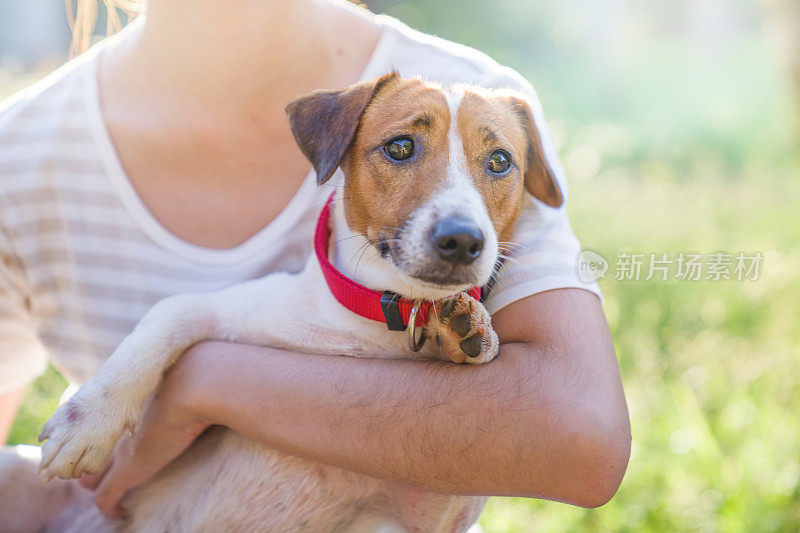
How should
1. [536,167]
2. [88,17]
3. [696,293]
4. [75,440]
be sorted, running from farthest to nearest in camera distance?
[696,293], [88,17], [536,167], [75,440]

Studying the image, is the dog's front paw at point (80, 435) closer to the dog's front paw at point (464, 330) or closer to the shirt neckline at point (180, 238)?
the shirt neckline at point (180, 238)

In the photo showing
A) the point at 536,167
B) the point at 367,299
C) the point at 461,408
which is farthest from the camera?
the point at 536,167

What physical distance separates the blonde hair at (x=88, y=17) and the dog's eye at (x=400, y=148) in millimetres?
1144

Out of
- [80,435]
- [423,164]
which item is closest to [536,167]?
[423,164]

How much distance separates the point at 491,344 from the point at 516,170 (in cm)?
51

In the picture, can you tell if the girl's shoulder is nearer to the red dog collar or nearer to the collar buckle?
the red dog collar

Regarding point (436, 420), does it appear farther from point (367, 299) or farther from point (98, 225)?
point (98, 225)

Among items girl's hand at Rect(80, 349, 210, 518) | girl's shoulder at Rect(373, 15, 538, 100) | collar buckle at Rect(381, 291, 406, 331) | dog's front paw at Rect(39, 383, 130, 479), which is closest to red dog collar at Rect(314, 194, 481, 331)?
collar buckle at Rect(381, 291, 406, 331)

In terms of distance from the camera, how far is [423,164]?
1.76 m

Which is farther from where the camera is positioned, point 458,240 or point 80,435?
point 80,435

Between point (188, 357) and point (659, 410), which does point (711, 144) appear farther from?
point (188, 357)

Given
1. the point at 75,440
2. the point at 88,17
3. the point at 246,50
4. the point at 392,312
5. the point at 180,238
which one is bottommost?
the point at 75,440

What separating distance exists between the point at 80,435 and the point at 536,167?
52.6 inches

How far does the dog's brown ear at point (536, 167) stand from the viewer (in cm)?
193
